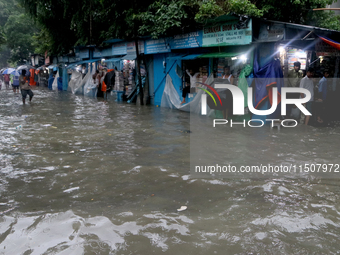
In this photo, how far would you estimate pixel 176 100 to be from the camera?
14414mm

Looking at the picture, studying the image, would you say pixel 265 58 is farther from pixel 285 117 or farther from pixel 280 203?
pixel 280 203

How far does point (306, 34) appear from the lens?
9500 millimetres

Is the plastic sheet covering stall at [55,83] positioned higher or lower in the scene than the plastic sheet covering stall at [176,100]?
higher

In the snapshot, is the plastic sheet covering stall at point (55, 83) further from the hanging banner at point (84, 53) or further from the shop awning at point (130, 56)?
the shop awning at point (130, 56)

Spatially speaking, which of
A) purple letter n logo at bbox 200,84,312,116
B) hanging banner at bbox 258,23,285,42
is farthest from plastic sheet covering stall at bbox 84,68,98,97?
hanging banner at bbox 258,23,285,42

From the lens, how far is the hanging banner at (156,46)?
14767 mm

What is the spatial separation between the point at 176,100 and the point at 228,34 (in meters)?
4.18

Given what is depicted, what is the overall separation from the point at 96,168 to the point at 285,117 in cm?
668

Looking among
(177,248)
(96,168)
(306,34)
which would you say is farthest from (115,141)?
(306,34)

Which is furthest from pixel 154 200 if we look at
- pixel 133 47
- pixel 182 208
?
pixel 133 47

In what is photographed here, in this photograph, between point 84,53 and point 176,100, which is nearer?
point 176,100

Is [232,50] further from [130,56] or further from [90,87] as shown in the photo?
[90,87]

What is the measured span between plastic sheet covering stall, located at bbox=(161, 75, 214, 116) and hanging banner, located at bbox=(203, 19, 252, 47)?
126 cm

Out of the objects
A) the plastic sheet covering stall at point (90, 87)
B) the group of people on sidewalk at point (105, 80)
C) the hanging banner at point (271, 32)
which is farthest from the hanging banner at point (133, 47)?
the hanging banner at point (271, 32)
